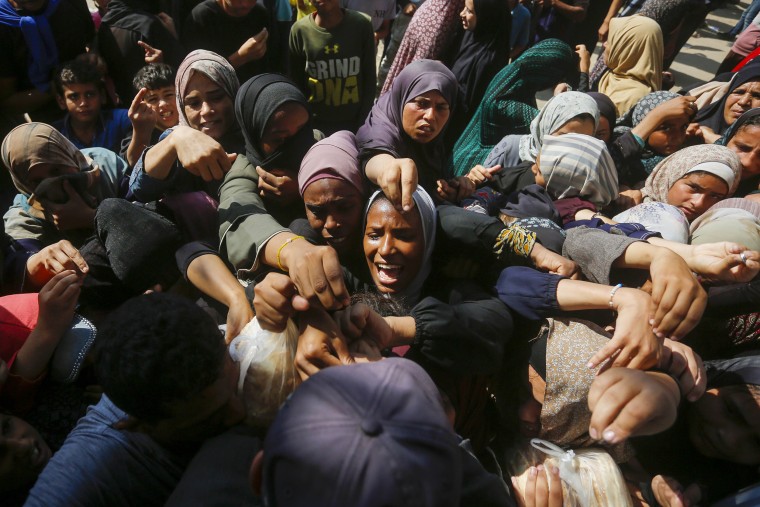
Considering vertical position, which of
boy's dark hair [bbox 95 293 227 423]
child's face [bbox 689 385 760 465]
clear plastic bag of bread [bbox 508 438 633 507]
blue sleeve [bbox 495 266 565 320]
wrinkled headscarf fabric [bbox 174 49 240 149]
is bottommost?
clear plastic bag of bread [bbox 508 438 633 507]

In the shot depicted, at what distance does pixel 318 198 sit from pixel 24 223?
150 cm

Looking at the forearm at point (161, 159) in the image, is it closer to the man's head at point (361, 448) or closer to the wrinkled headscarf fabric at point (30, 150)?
the wrinkled headscarf fabric at point (30, 150)

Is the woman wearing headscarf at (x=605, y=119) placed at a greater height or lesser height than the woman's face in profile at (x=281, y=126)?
lesser

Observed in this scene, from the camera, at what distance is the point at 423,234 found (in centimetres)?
185

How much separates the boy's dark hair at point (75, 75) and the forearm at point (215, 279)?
1.93m

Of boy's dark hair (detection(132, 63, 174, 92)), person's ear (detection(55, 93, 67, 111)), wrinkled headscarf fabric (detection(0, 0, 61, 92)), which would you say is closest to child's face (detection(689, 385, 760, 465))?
boy's dark hair (detection(132, 63, 174, 92))

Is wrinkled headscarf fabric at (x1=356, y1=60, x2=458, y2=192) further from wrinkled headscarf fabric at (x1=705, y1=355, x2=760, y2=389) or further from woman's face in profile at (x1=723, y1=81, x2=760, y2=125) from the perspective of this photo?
woman's face in profile at (x1=723, y1=81, x2=760, y2=125)

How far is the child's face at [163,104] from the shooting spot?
289cm

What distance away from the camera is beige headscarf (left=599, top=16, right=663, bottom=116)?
4016 mm

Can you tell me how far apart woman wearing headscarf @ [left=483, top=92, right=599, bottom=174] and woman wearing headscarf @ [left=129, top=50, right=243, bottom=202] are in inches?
66.5

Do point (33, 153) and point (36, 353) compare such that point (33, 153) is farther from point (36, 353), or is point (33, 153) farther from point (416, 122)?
point (416, 122)

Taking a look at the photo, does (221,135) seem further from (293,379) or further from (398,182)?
(293,379)

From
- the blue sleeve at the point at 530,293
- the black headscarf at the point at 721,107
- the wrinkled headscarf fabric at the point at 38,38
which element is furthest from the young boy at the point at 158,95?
the black headscarf at the point at 721,107

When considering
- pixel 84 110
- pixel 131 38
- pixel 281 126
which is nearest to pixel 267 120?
pixel 281 126
